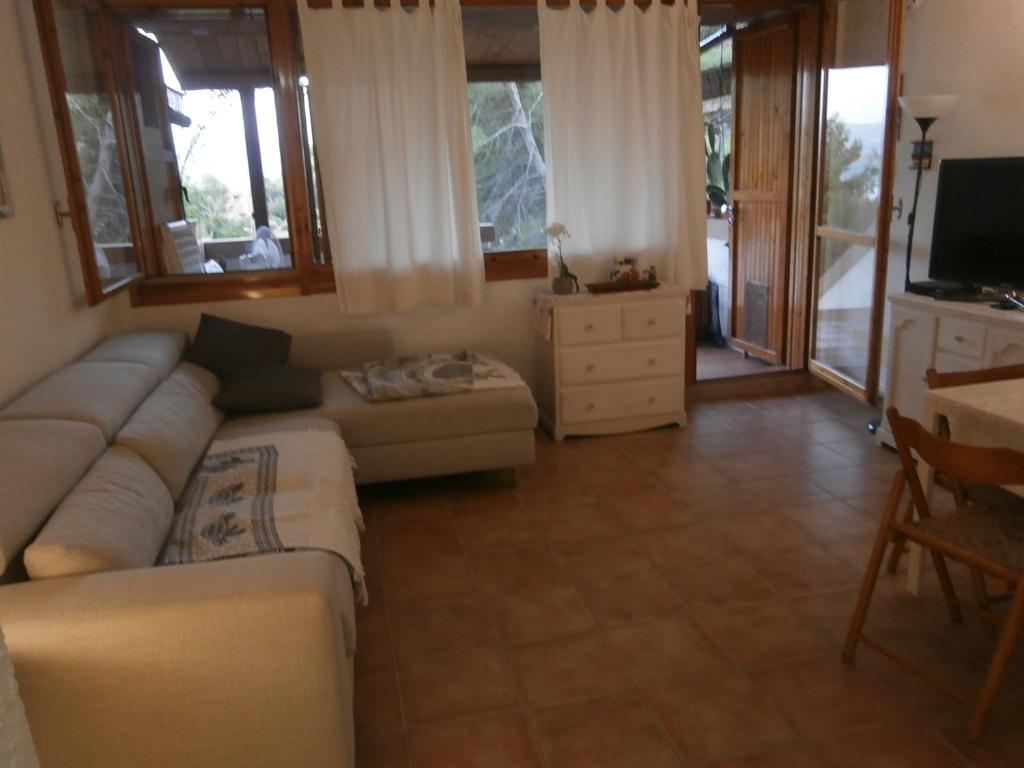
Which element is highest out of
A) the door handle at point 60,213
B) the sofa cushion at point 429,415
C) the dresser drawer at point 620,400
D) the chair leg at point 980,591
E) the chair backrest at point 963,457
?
the door handle at point 60,213

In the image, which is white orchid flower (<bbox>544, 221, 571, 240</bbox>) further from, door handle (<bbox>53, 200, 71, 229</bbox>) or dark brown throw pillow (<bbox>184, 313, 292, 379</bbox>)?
door handle (<bbox>53, 200, 71, 229</bbox>)

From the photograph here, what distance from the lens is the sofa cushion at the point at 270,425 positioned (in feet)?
10.6

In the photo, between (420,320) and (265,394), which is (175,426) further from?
(420,320)

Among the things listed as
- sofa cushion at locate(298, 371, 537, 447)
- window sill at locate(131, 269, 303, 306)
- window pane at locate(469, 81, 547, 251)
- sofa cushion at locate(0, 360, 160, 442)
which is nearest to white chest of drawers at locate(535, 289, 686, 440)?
window pane at locate(469, 81, 547, 251)

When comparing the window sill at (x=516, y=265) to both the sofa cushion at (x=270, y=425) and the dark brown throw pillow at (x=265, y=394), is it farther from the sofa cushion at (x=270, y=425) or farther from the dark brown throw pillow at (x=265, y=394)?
the sofa cushion at (x=270, y=425)

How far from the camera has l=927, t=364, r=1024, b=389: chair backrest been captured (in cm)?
245

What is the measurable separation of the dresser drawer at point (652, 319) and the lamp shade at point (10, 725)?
3551 millimetres

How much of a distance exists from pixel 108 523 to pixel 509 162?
3.01m

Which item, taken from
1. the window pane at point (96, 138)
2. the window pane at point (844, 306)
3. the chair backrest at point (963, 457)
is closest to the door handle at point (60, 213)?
the window pane at point (96, 138)

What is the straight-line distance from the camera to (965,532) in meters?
2.10

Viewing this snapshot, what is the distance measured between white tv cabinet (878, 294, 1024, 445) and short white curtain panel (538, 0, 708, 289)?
3.83ft

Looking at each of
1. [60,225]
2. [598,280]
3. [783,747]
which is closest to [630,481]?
[598,280]

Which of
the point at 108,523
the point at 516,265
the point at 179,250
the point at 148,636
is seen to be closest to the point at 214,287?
the point at 179,250

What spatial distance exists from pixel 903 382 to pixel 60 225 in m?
3.76
